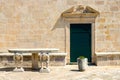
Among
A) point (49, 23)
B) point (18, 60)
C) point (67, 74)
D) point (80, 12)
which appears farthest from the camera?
point (49, 23)

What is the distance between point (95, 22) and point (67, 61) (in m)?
2.77

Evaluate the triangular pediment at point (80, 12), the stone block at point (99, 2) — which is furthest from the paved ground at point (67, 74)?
the stone block at point (99, 2)

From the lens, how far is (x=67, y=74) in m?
12.7

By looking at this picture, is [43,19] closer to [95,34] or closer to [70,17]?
[70,17]

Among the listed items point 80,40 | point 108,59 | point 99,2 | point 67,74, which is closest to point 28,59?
point 80,40

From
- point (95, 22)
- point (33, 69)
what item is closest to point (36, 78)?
point (33, 69)

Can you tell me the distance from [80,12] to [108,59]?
308 cm

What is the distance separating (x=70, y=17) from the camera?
1556 cm

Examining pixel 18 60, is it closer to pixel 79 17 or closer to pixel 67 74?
pixel 67 74

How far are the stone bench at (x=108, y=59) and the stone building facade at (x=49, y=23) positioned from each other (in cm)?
36

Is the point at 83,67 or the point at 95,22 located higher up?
the point at 95,22

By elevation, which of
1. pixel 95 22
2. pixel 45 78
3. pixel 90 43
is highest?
pixel 95 22

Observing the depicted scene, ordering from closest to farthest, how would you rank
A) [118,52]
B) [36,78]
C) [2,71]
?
[36,78] → [2,71] → [118,52]

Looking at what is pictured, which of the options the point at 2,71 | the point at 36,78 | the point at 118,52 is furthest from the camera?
the point at 118,52
